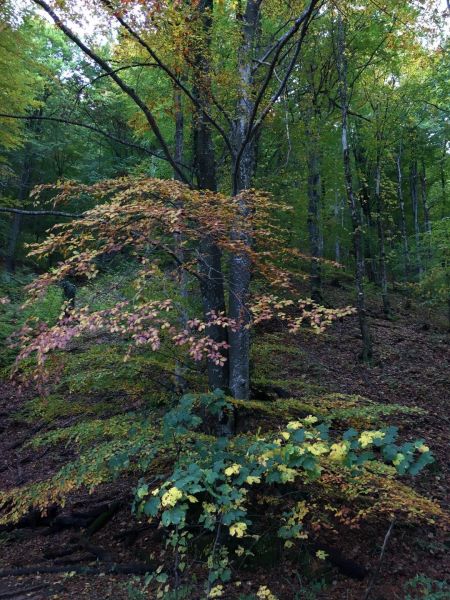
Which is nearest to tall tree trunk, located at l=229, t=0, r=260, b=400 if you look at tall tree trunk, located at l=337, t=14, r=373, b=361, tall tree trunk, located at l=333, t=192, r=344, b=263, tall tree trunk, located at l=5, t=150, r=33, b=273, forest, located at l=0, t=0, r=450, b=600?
forest, located at l=0, t=0, r=450, b=600

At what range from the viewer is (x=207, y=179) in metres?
6.28

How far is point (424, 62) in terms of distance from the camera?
823 centimetres

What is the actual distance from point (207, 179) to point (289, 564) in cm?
489

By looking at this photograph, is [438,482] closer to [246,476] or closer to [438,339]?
[246,476]

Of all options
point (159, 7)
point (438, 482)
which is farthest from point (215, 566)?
point (159, 7)

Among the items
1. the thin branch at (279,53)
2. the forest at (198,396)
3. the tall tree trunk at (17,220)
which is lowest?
the forest at (198,396)

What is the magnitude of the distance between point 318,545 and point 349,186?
7.99 meters

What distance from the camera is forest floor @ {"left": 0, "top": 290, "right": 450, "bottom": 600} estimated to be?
4.02 m

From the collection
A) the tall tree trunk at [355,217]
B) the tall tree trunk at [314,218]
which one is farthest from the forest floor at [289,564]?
the tall tree trunk at [314,218]

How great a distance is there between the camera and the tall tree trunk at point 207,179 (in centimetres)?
568

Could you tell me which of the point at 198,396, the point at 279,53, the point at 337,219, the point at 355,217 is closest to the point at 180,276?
the point at 198,396

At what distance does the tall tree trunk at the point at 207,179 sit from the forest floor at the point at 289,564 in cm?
123

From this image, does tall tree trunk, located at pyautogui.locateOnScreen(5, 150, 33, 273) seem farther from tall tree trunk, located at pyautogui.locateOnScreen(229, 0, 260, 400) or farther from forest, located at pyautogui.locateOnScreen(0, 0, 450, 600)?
tall tree trunk, located at pyautogui.locateOnScreen(229, 0, 260, 400)

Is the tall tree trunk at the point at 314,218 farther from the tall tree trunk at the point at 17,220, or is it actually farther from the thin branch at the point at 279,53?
the tall tree trunk at the point at 17,220
